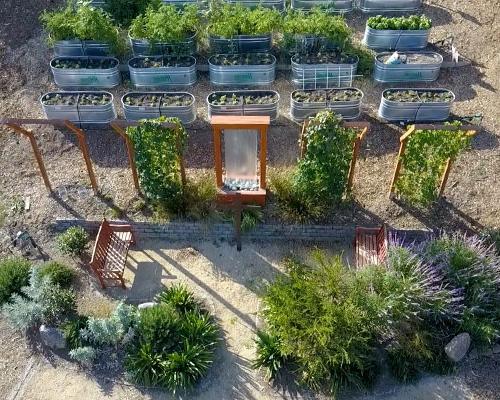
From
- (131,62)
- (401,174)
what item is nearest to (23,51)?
(131,62)

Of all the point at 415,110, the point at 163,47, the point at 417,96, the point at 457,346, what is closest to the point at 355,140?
the point at 415,110

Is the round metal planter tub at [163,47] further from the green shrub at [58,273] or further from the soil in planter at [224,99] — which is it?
the green shrub at [58,273]

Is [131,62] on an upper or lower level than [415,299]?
upper

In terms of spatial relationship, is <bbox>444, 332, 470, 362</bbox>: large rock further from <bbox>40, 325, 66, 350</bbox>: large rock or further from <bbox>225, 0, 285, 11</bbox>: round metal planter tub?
<bbox>225, 0, 285, 11</bbox>: round metal planter tub

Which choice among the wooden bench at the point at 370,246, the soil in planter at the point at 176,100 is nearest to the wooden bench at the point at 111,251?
the soil in planter at the point at 176,100

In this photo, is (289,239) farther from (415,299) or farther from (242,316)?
(415,299)

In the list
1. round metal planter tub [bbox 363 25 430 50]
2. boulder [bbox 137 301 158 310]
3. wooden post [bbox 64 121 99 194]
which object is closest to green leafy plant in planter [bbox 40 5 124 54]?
wooden post [bbox 64 121 99 194]

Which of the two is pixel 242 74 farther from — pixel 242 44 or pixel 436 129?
pixel 436 129
